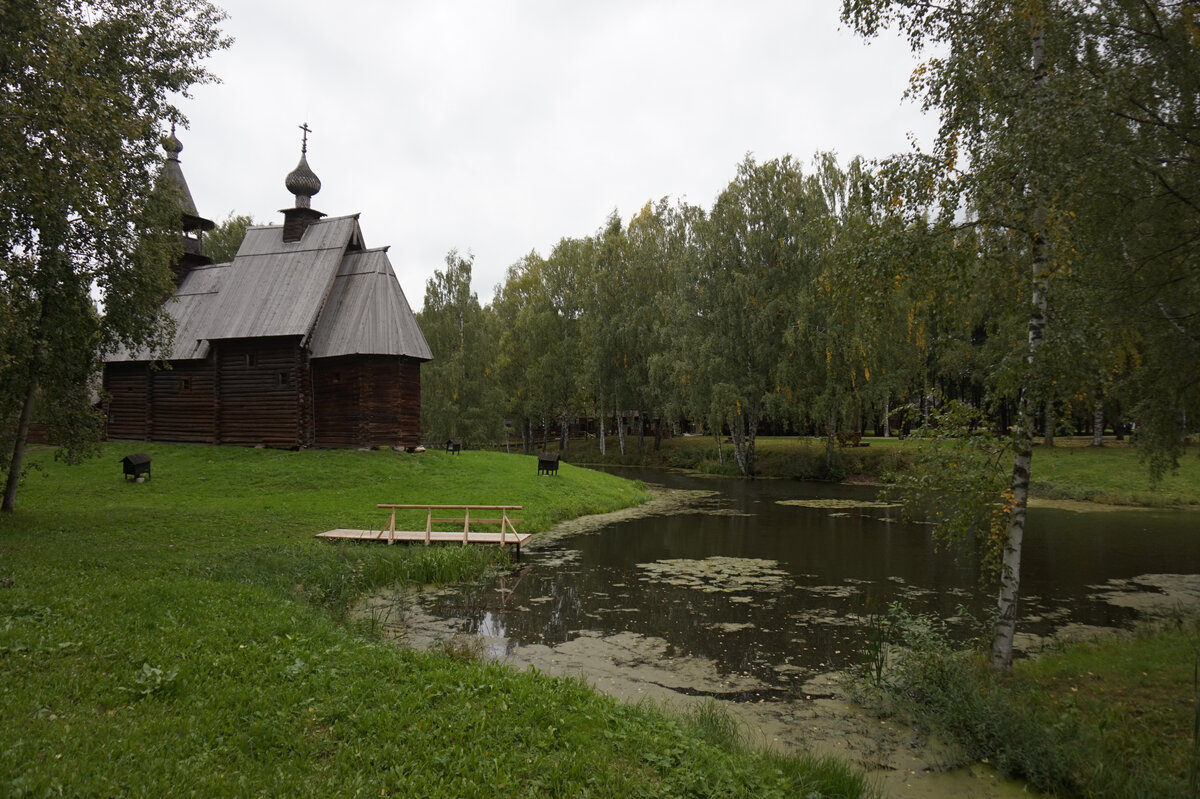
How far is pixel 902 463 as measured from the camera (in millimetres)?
33781

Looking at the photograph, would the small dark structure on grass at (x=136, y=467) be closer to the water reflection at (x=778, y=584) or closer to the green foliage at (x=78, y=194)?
the green foliage at (x=78, y=194)

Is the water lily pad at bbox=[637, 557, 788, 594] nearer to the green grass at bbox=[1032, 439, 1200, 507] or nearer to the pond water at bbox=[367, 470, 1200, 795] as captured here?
the pond water at bbox=[367, 470, 1200, 795]

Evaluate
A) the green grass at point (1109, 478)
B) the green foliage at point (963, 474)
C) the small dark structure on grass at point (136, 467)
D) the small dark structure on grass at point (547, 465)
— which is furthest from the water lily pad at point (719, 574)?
the small dark structure on grass at point (136, 467)

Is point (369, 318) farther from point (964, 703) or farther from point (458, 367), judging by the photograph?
point (964, 703)

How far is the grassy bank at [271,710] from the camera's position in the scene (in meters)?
4.98

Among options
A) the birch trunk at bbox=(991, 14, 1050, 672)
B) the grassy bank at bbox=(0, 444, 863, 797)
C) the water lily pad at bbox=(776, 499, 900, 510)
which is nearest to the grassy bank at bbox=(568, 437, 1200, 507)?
the water lily pad at bbox=(776, 499, 900, 510)

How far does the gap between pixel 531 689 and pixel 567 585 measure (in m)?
6.65

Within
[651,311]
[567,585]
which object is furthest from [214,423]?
[651,311]

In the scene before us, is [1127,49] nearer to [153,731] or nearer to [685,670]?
[685,670]

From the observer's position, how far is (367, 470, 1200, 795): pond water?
9023mm

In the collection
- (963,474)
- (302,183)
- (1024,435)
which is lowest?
(963,474)

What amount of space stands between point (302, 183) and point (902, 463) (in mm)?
31586

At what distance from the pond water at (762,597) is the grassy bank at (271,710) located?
168 cm

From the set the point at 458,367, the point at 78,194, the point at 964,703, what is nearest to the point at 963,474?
the point at 964,703
